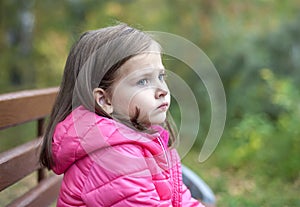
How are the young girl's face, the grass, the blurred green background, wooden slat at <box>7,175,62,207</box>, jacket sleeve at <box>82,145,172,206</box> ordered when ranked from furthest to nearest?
the blurred green background < the grass < wooden slat at <box>7,175,62,207</box> < the young girl's face < jacket sleeve at <box>82,145,172,206</box>

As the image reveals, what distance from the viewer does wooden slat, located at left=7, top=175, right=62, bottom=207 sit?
2.71m

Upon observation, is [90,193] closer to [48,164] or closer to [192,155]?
[48,164]

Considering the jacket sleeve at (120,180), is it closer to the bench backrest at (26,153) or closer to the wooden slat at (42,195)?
the bench backrest at (26,153)

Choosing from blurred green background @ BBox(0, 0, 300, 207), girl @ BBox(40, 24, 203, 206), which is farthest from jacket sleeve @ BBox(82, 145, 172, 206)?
blurred green background @ BBox(0, 0, 300, 207)

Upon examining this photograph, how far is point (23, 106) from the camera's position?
279 centimetres

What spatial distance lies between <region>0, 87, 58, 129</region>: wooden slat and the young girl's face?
0.63 m

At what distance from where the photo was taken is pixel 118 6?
9.77 metres

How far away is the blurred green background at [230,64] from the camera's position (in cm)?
586

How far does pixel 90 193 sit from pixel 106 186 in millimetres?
71

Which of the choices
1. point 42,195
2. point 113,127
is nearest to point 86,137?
point 113,127

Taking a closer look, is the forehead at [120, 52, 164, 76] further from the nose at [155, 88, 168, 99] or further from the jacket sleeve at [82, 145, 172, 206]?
the jacket sleeve at [82, 145, 172, 206]

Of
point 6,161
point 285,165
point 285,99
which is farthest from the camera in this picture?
point 285,99

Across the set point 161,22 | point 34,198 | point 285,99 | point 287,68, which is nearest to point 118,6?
point 161,22

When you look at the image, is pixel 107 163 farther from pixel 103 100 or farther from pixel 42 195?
pixel 42 195
